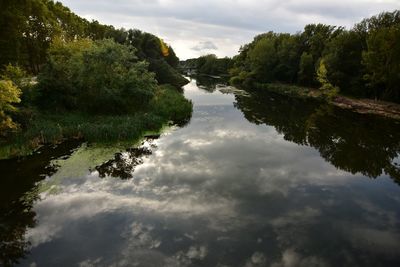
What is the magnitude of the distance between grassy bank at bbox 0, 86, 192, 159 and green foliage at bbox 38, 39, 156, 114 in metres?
2.19

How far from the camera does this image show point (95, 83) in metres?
37.9

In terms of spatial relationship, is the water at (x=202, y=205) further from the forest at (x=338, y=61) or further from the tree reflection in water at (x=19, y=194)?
the forest at (x=338, y=61)

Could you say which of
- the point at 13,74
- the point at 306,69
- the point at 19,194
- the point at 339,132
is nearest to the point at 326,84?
the point at 306,69

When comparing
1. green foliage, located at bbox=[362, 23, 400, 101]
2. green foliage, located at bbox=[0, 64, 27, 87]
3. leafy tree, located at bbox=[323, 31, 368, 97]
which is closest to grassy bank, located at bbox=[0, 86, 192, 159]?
green foliage, located at bbox=[0, 64, 27, 87]

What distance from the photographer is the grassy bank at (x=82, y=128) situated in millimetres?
26688

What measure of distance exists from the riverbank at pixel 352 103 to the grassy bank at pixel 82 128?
1525 inches

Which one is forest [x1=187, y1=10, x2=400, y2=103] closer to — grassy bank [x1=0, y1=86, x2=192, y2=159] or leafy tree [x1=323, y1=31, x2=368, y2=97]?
leafy tree [x1=323, y1=31, x2=368, y2=97]

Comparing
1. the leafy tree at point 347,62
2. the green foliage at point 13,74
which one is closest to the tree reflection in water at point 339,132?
the leafy tree at point 347,62

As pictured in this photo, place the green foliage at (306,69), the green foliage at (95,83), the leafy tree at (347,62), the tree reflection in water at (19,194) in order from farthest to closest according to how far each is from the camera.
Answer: the green foliage at (306,69) → the leafy tree at (347,62) → the green foliage at (95,83) → the tree reflection in water at (19,194)

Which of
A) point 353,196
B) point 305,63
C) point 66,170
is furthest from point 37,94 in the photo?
point 305,63

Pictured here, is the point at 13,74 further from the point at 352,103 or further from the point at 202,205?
the point at 352,103

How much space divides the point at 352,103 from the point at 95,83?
50.7 m

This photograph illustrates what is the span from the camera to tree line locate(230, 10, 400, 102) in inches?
2359

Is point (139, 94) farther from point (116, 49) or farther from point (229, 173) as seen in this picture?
point (229, 173)
